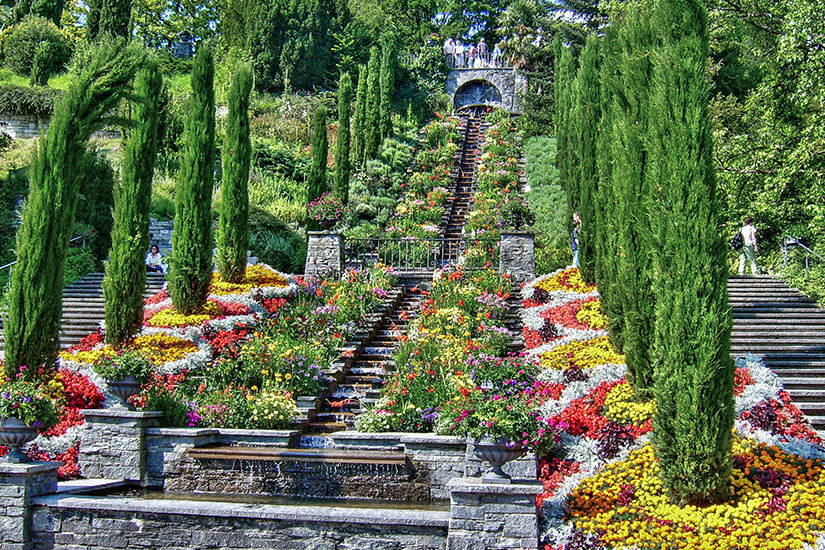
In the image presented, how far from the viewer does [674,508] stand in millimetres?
9188

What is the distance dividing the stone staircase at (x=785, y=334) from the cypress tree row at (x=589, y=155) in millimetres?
2944

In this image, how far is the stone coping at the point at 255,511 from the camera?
28.1ft

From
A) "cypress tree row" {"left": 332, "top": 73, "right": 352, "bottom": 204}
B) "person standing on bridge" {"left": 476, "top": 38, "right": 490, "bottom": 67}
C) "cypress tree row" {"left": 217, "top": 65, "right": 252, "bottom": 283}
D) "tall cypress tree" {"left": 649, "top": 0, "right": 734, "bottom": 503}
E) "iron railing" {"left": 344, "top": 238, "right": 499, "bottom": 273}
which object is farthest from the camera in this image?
"person standing on bridge" {"left": 476, "top": 38, "right": 490, "bottom": 67}

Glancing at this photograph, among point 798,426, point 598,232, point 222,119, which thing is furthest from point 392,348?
point 222,119

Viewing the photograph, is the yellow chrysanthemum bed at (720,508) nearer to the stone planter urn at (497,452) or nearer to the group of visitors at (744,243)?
the stone planter urn at (497,452)

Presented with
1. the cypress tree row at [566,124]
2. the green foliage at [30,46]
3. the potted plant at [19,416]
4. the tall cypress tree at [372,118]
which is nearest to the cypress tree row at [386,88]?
the tall cypress tree at [372,118]

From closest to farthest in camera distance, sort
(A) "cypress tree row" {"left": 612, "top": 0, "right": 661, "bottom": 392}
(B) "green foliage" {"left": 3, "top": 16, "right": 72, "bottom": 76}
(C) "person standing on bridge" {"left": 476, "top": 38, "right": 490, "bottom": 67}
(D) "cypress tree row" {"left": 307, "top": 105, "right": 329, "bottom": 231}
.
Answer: (A) "cypress tree row" {"left": 612, "top": 0, "right": 661, "bottom": 392}
(D) "cypress tree row" {"left": 307, "top": 105, "right": 329, "bottom": 231}
(B) "green foliage" {"left": 3, "top": 16, "right": 72, "bottom": 76}
(C) "person standing on bridge" {"left": 476, "top": 38, "right": 490, "bottom": 67}

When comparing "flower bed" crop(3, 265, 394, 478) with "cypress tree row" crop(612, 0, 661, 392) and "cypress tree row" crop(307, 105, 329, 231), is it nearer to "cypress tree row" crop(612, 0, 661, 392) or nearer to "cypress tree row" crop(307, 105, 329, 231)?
"cypress tree row" crop(612, 0, 661, 392)

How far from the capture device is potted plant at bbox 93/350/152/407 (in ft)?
37.2

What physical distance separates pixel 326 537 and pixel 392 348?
7455 mm

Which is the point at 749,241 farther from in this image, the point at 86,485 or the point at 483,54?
the point at 483,54

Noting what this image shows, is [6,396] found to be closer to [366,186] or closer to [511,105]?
[366,186]

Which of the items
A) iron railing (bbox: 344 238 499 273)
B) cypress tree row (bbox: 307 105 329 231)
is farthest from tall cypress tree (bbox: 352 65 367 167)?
iron railing (bbox: 344 238 499 273)

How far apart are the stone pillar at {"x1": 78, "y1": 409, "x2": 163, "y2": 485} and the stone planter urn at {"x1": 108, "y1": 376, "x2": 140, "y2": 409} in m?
0.19
